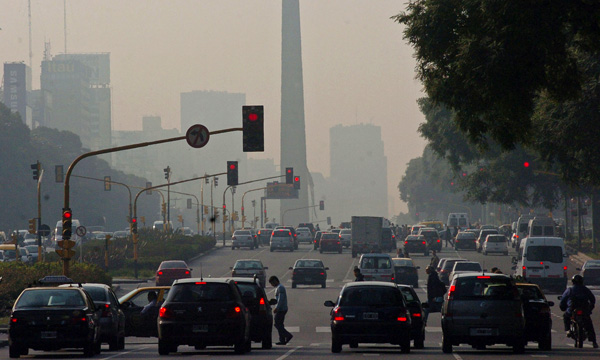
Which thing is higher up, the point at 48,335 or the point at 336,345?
the point at 48,335

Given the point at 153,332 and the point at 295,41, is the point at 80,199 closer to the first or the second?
the point at 295,41

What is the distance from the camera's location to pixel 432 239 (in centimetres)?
8525

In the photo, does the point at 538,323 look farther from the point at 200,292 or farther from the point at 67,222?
the point at 67,222

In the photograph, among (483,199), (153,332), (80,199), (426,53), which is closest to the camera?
(426,53)

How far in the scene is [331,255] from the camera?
8175 cm

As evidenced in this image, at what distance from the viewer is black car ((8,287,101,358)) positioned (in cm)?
2098

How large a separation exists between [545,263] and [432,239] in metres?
38.5

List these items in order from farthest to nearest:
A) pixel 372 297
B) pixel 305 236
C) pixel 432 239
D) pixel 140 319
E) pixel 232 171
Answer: pixel 305 236 < pixel 432 239 < pixel 232 171 < pixel 140 319 < pixel 372 297

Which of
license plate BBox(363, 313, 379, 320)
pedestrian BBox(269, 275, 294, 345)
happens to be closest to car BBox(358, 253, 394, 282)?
pedestrian BBox(269, 275, 294, 345)

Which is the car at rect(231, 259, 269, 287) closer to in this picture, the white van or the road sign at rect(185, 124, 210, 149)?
the white van

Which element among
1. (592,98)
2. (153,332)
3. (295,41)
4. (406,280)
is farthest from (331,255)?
(295,41)

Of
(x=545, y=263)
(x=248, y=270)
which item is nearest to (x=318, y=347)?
(x=545, y=263)

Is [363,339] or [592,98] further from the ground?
[592,98]

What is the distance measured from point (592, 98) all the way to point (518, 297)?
14.7 m
